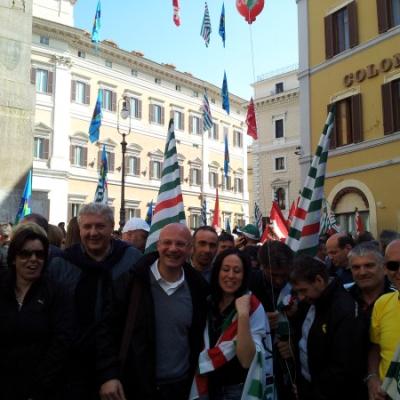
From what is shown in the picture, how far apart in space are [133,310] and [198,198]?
4092 cm

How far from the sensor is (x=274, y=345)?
12.5 feet

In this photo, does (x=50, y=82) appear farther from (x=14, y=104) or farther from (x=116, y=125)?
(x=14, y=104)

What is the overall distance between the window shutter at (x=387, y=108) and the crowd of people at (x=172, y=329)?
44.8 ft

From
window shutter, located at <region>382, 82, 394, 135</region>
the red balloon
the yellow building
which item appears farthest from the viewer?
the yellow building

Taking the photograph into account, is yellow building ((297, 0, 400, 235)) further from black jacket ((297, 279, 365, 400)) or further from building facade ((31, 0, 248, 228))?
black jacket ((297, 279, 365, 400))

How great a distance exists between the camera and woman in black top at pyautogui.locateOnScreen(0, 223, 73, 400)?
3016 millimetres

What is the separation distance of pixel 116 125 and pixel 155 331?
35.6 metres

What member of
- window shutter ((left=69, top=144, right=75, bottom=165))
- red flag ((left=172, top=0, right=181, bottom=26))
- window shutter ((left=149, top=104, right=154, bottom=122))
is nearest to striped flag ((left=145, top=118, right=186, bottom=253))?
red flag ((left=172, top=0, right=181, bottom=26))

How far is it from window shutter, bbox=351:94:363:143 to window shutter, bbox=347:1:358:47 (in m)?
A: 1.95

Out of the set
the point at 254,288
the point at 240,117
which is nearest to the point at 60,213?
the point at 240,117

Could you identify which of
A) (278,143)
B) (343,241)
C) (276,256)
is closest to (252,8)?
(343,241)

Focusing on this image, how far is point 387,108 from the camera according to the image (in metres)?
16.3

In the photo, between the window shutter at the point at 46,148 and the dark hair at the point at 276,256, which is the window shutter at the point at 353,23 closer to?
the dark hair at the point at 276,256

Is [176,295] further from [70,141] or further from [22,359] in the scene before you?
[70,141]
